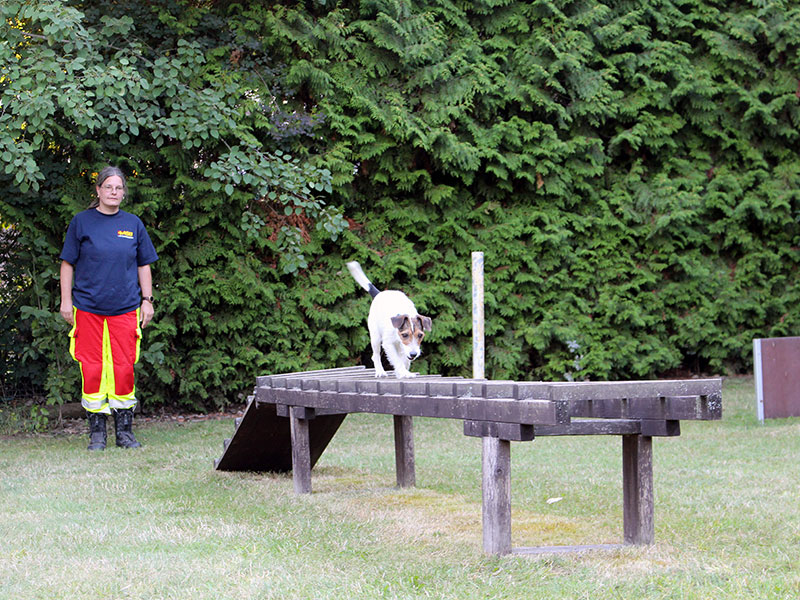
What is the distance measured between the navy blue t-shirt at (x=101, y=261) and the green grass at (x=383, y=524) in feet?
3.53

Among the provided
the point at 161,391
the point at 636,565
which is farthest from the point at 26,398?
the point at 636,565

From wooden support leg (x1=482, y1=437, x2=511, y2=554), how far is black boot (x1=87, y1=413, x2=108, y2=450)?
3924 millimetres

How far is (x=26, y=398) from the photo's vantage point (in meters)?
7.84

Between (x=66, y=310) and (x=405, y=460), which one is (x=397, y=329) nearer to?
(x=405, y=460)

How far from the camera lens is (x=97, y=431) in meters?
6.49

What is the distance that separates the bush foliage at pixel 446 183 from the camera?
25.0 feet

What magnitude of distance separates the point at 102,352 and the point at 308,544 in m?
3.31

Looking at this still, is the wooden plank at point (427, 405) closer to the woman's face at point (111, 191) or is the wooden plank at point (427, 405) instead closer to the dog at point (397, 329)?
the dog at point (397, 329)

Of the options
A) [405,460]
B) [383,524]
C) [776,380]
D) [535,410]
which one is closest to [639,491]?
[535,410]

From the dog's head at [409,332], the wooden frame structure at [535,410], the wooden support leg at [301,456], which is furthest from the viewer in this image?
the wooden support leg at [301,456]

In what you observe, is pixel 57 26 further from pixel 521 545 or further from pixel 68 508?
pixel 521 545

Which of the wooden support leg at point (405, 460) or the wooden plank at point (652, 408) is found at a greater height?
the wooden plank at point (652, 408)

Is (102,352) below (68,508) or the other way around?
the other way around

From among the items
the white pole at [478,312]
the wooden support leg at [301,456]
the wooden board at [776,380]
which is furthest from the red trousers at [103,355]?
the wooden board at [776,380]
